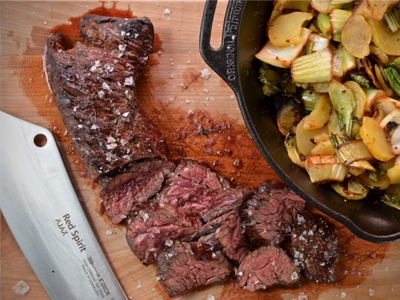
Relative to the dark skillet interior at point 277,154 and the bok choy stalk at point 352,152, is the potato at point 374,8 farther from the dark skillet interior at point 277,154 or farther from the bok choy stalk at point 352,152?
the bok choy stalk at point 352,152

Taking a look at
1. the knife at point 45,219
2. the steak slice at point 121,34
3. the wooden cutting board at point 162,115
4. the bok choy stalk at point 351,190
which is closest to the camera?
the bok choy stalk at point 351,190

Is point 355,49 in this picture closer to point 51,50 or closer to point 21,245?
point 51,50

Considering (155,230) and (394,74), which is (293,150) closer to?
(394,74)

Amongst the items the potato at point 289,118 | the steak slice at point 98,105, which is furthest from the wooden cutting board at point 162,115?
the potato at point 289,118

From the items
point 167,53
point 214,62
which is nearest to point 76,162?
point 167,53

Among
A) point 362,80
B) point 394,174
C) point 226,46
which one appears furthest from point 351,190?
point 226,46

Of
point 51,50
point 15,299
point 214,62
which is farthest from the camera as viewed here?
point 15,299
